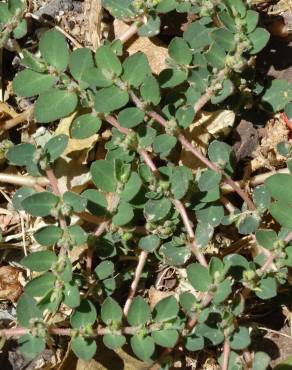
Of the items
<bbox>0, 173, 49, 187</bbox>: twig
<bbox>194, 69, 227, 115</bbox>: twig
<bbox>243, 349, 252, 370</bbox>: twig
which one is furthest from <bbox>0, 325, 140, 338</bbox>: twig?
<bbox>194, 69, 227, 115</bbox>: twig

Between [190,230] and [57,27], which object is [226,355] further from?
[57,27]

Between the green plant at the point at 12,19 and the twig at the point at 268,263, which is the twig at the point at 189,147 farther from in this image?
the green plant at the point at 12,19

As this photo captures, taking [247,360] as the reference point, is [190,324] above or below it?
above

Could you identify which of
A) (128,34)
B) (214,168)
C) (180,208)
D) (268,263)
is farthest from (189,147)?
(128,34)

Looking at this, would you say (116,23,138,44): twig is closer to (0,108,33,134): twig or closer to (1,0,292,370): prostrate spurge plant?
(1,0,292,370): prostrate spurge plant

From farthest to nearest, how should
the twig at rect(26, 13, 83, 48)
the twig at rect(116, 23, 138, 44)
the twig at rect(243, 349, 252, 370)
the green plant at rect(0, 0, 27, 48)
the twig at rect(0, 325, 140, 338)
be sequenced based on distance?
the twig at rect(26, 13, 83, 48)
the twig at rect(116, 23, 138, 44)
the green plant at rect(0, 0, 27, 48)
the twig at rect(243, 349, 252, 370)
the twig at rect(0, 325, 140, 338)

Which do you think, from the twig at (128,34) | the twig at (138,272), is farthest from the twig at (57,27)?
the twig at (138,272)
